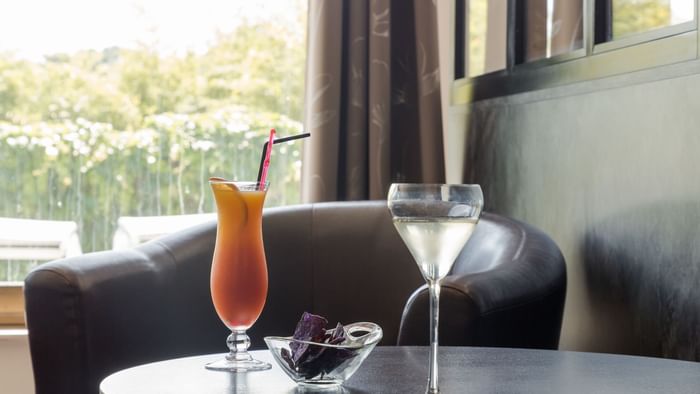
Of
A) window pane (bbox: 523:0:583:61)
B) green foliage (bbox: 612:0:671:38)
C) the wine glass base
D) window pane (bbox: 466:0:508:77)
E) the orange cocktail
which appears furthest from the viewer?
window pane (bbox: 466:0:508:77)

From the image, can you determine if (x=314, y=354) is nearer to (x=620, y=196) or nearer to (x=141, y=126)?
(x=620, y=196)

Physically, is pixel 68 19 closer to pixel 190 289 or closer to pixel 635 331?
pixel 190 289

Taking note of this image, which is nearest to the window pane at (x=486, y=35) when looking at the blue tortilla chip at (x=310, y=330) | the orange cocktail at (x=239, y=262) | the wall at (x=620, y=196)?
the wall at (x=620, y=196)

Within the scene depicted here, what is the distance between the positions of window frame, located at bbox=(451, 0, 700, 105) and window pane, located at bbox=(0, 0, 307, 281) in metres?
0.66

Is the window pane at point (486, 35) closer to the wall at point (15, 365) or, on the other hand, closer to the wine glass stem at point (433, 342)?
the wall at point (15, 365)

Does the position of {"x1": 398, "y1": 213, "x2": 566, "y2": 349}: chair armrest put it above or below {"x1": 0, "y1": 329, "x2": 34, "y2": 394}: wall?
above

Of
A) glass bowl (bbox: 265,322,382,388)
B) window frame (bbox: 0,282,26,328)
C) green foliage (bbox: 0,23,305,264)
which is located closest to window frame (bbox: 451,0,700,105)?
green foliage (bbox: 0,23,305,264)

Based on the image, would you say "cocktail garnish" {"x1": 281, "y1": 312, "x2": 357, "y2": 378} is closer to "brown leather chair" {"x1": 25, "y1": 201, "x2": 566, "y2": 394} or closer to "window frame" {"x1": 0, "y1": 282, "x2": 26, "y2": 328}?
"brown leather chair" {"x1": 25, "y1": 201, "x2": 566, "y2": 394}

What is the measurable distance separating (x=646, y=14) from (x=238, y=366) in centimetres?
111

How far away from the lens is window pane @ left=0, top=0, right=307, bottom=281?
2953 mm

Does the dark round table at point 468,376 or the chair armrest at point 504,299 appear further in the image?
the chair armrest at point 504,299

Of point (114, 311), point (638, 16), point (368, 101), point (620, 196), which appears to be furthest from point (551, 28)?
point (114, 311)

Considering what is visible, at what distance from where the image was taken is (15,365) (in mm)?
2844

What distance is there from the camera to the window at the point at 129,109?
2.95m
